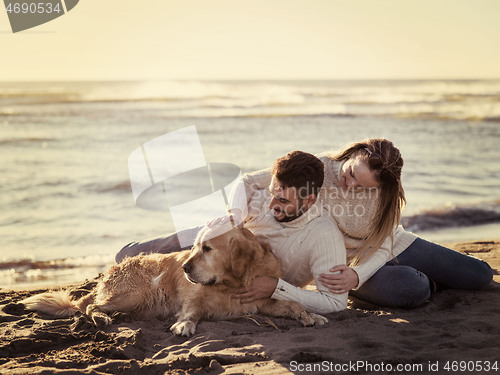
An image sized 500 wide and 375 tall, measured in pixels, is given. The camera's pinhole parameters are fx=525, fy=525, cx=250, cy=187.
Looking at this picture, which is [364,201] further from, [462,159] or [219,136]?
[219,136]

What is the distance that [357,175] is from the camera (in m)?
3.80

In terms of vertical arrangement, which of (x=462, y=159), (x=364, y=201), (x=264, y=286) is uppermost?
(x=364, y=201)

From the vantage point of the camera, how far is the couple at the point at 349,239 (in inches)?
149

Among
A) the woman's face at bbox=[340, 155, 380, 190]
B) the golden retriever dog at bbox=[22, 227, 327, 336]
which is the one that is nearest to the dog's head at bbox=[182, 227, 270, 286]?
the golden retriever dog at bbox=[22, 227, 327, 336]

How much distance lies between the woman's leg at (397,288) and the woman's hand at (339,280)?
0.46 metres

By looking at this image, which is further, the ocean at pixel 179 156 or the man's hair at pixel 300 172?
the ocean at pixel 179 156

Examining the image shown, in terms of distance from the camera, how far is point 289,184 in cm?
359

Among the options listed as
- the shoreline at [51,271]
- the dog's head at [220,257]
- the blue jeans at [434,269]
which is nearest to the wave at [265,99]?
the shoreline at [51,271]

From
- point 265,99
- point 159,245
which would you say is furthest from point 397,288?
point 265,99

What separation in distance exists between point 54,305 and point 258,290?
160 cm

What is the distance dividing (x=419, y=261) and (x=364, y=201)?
86cm

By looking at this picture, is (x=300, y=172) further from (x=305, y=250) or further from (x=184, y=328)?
(x=184, y=328)

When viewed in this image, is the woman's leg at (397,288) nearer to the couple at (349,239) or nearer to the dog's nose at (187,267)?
the couple at (349,239)

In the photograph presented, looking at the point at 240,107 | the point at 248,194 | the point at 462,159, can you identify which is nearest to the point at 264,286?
the point at 248,194
